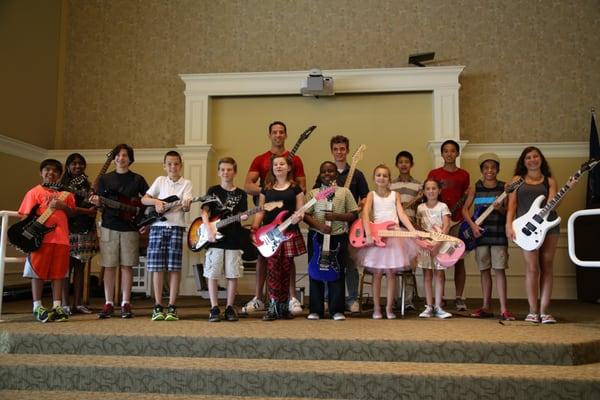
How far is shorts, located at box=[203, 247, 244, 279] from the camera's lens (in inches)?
144

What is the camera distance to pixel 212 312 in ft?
12.0

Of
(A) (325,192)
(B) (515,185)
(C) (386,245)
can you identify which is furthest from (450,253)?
(A) (325,192)

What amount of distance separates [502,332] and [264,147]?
13.1 feet

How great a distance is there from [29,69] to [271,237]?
4.50 meters

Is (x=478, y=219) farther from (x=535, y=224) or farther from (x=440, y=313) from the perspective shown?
(x=440, y=313)

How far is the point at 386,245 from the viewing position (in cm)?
381

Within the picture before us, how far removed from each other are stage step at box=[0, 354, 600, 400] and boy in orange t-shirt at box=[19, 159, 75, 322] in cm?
85

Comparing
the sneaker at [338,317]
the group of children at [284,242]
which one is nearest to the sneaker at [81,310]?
the group of children at [284,242]

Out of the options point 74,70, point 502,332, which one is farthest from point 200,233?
point 74,70

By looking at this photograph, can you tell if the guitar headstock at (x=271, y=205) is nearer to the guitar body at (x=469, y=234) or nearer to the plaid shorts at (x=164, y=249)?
the plaid shorts at (x=164, y=249)

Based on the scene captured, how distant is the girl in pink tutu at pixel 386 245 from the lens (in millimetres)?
3787

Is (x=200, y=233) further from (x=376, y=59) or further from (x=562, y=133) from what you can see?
(x=562, y=133)

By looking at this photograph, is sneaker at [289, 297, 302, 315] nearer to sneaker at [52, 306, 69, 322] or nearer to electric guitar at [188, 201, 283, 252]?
electric guitar at [188, 201, 283, 252]

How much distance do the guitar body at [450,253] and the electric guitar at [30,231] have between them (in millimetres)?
2899
